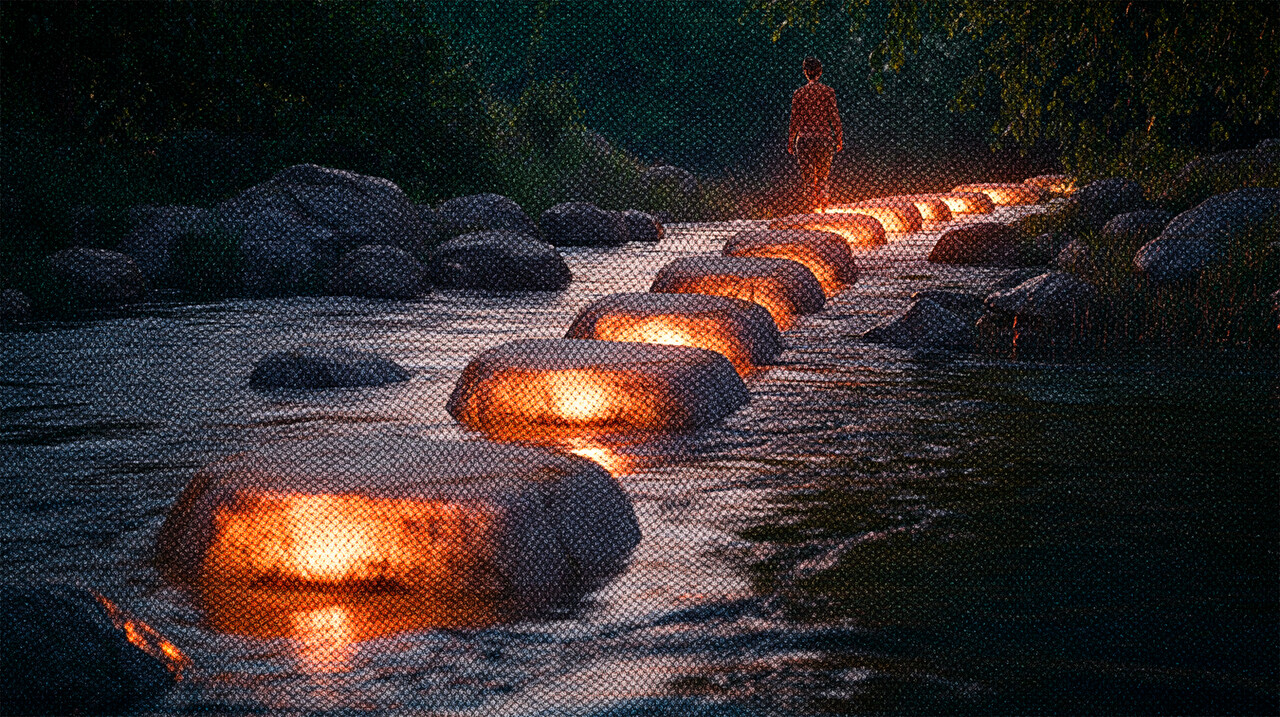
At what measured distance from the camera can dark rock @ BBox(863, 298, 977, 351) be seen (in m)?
12.4

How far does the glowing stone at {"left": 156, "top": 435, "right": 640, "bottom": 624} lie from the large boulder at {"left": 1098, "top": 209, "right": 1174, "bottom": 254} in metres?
12.7


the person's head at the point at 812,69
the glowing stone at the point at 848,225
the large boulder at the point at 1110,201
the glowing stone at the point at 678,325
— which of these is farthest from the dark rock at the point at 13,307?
the large boulder at the point at 1110,201

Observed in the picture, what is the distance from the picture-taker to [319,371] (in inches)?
431

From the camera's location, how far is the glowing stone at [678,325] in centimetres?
1095

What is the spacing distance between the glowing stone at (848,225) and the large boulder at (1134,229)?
4145 millimetres

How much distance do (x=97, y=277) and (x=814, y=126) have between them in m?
9.19

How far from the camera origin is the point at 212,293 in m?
16.7

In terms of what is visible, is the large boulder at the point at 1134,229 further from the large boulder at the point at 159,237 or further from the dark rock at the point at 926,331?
the large boulder at the point at 159,237

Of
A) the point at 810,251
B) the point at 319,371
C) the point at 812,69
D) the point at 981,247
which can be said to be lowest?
the point at 981,247

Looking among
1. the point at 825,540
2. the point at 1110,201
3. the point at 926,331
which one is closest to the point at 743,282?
the point at 926,331

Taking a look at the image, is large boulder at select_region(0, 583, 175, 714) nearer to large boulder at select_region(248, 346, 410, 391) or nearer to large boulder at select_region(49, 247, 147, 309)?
large boulder at select_region(248, 346, 410, 391)

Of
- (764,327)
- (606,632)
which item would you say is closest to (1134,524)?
(606,632)

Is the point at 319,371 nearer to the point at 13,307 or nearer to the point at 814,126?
the point at 13,307

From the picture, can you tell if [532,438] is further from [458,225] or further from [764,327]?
[458,225]
